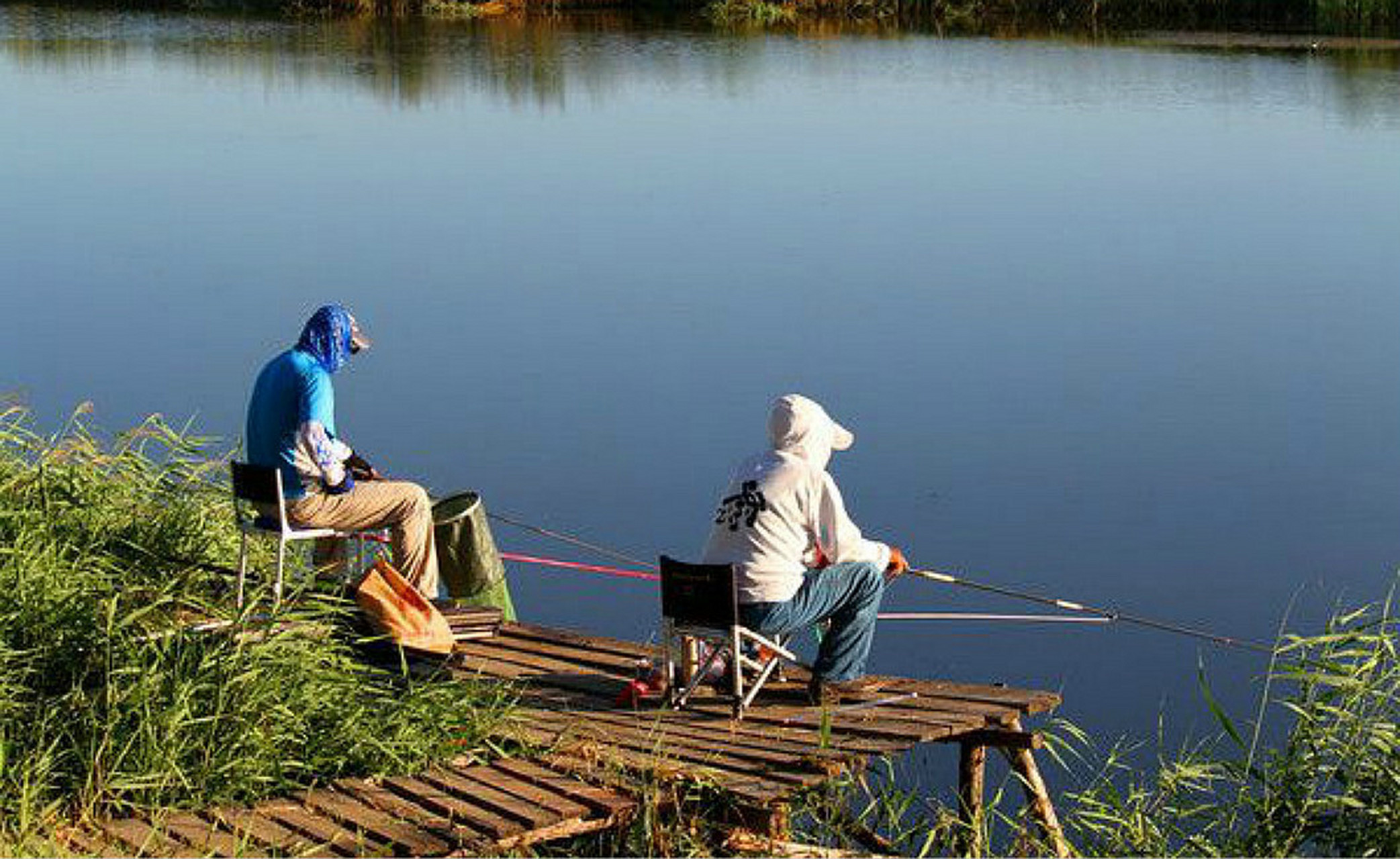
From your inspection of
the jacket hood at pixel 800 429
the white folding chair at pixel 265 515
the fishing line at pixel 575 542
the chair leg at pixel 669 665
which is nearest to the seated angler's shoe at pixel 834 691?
the chair leg at pixel 669 665

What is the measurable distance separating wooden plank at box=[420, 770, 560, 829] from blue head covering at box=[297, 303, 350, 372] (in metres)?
1.70

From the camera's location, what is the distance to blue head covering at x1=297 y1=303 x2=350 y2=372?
701 centimetres

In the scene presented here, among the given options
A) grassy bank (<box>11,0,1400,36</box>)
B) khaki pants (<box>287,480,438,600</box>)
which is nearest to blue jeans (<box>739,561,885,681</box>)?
khaki pants (<box>287,480,438,600</box>)

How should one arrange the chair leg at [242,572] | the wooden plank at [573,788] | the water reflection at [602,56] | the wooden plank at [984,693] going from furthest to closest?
the water reflection at [602,56]
the chair leg at [242,572]
the wooden plank at [984,693]
the wooden plank at [573,788]

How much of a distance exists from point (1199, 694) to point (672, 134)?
14.1m

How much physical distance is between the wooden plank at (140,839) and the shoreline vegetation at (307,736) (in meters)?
0.05

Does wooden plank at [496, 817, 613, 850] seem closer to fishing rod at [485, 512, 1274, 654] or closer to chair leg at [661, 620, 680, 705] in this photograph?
chair leg at [661, 620, 680, 705]

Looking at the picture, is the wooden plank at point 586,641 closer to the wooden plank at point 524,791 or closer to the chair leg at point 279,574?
the chair leg at point 279,574

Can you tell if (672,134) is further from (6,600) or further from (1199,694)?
(6,600)

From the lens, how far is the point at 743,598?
619 centimetres

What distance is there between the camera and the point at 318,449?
690 cm

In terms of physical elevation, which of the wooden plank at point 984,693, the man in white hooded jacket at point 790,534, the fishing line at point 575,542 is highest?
the man in white hooded jacket at point 790,534

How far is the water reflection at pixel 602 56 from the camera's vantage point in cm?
2458

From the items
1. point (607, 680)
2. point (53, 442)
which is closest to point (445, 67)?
point (53, 442)
